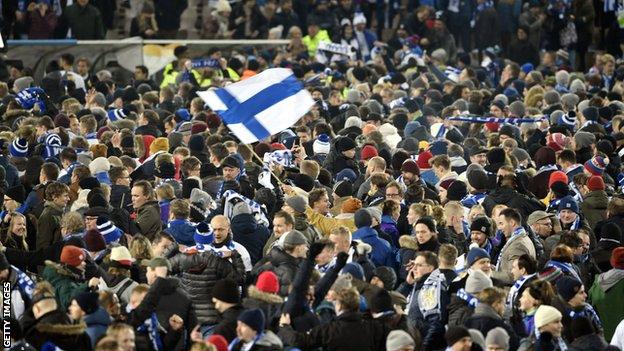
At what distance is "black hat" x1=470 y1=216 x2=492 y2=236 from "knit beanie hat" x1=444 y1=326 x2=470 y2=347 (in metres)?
3.08

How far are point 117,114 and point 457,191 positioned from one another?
26.3 ft

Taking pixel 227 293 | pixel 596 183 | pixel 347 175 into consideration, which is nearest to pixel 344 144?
pixel 347 175

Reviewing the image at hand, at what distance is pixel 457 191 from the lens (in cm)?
1664

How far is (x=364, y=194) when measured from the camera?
17172 millimetres

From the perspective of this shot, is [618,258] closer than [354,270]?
No

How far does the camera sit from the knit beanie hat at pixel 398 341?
11227mm

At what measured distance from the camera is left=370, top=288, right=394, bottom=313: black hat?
11828mm

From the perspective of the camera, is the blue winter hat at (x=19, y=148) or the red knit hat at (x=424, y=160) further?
the blue winter hat at (x=19, y=148)

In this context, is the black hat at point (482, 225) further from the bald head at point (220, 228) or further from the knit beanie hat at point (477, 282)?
the bald head at point (220, 228)

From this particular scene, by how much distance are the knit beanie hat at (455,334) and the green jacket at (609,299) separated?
3065 millimetres

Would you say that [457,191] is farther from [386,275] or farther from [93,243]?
[93,243]

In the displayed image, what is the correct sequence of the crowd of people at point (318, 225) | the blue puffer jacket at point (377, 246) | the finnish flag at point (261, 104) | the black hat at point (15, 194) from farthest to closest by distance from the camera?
the finnish flag at point (261, 104) → the black hat at point (15, 194) → the blue puffer jacket at point (377, 246) → the crowd of people at point (318, 225)

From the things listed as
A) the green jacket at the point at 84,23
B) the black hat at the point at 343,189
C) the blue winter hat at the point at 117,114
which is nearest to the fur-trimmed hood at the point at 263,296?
the black hat at the point at 343,189

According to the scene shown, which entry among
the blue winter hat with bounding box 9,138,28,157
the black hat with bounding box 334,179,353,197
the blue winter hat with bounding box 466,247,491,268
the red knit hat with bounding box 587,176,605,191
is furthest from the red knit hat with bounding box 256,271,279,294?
the blue winter hat with bounding box 9,138,28,157
